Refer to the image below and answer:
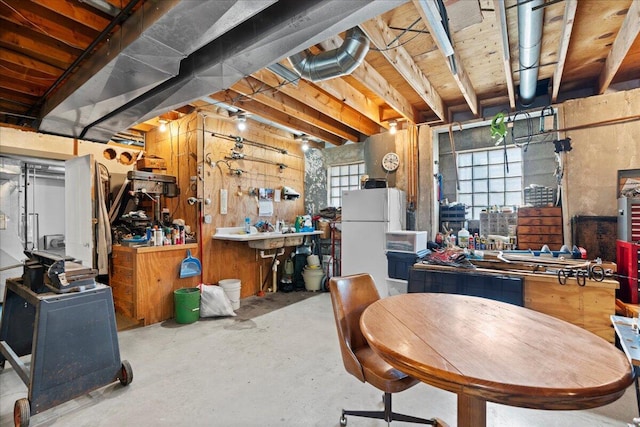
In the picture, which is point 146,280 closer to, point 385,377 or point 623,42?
point 385,377

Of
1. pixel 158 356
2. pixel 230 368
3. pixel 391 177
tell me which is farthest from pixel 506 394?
pixel 391 177

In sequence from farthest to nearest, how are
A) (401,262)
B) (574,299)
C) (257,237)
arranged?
1. (257,237)
2. (401,262)
3. (574,299)

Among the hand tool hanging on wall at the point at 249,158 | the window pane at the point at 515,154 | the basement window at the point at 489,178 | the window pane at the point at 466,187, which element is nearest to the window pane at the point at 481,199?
the basement window at the point at 489,178

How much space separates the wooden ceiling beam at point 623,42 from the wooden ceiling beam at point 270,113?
364cm

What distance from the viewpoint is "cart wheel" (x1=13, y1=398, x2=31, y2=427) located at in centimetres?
171

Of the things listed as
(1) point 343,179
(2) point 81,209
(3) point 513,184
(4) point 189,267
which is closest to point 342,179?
(1) point 343,179

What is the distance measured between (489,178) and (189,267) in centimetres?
484

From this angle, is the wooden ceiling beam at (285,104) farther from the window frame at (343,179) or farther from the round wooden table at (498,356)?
the round wooden table at (498,356)

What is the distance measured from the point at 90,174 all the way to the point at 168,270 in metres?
1.51

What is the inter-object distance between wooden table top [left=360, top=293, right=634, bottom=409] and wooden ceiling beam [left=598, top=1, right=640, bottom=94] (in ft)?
7.78

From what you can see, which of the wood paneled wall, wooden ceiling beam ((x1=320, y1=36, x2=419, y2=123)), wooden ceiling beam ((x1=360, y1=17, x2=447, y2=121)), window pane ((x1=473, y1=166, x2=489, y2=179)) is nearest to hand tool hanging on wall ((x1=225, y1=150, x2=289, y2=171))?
the wood paneled wall

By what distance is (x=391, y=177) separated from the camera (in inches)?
188

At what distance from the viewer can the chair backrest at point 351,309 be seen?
1.61 m

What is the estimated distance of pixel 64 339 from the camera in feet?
6.28
